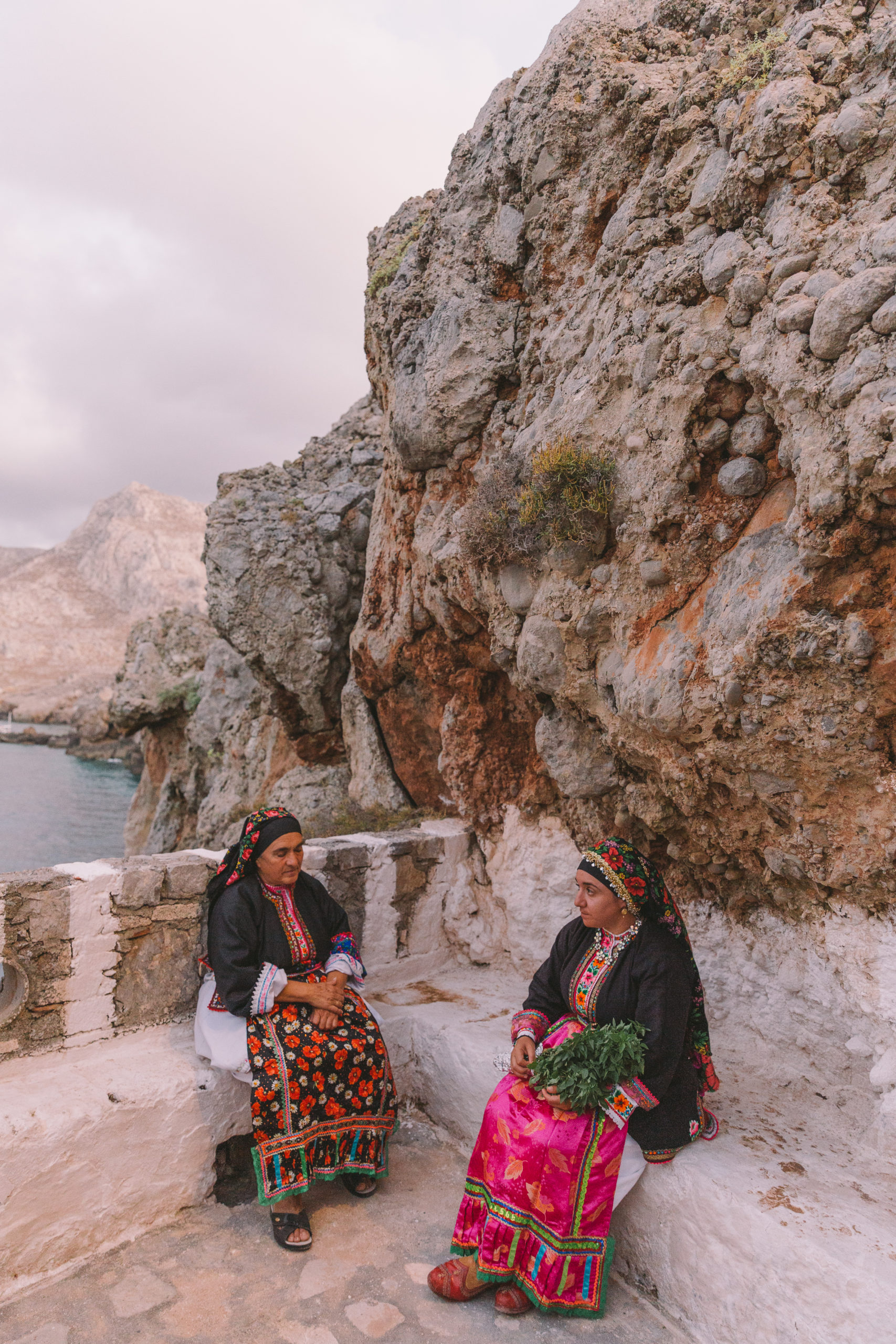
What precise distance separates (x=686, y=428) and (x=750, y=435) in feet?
0.90

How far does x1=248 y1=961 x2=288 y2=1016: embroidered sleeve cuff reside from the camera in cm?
287

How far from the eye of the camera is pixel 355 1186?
3.02 meters

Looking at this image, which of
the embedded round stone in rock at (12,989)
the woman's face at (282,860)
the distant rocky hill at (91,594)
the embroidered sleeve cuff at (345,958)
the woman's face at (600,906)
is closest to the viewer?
the woman's face at (600,906)

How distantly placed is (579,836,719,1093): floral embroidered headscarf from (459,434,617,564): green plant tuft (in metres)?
1.45

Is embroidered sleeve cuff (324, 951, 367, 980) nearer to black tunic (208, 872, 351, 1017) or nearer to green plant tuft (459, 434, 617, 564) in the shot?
black tunic (208, 872, 351, 1017)

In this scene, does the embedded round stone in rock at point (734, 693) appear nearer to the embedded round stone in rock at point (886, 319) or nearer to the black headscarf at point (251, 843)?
the embedded round stone in rock at point (886, 319)

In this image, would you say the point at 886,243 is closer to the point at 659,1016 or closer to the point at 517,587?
the point at 517,587

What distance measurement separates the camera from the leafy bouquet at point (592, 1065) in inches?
96.1

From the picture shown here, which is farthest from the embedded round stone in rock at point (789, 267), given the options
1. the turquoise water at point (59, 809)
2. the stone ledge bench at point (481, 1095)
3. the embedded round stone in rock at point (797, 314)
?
the turquoise water at point (59, 809)

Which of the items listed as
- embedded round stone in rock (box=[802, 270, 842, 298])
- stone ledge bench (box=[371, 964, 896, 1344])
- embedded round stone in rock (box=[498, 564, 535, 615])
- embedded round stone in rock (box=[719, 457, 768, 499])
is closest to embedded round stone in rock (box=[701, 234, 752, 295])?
embedded round stone in rock (box=[802, 270, 842, 298])

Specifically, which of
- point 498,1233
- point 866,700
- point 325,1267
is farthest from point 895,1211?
point 325,1267

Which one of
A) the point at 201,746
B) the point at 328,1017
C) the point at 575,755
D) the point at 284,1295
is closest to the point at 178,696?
the point at 201,746

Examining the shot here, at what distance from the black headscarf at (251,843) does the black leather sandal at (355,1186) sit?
1.24 m

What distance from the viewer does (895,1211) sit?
2.35 metres
